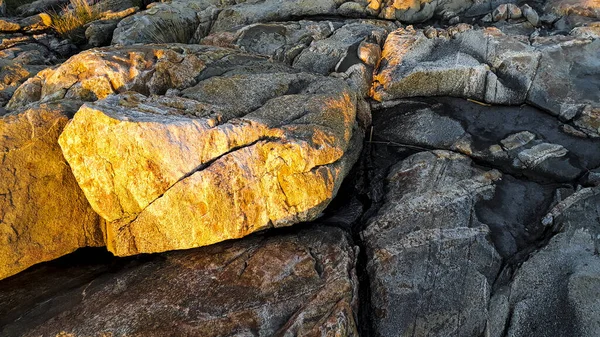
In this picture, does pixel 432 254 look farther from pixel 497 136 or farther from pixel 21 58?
pixel 21 58

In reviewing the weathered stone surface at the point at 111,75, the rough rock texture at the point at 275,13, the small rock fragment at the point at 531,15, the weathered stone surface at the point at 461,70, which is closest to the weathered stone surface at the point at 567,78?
the weathered stone surface at the point at 461,70

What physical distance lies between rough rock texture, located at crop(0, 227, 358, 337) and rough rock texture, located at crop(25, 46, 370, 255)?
0.40 metres

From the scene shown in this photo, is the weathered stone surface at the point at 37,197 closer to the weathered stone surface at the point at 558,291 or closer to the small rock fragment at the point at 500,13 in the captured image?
the weathered stone surface at the point at 558,291

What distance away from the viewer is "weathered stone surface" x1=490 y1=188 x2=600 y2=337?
5.00 m

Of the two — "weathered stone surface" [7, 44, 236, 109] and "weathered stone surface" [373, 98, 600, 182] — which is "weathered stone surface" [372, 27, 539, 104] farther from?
"weathered stone surface" [7, 44, 236, 109]

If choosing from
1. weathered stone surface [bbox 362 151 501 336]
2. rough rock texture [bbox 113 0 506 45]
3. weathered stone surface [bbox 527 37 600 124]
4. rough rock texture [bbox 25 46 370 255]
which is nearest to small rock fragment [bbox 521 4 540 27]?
rough rock texture [bbox 113 0 506 45]

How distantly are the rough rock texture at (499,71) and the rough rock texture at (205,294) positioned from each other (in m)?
4.67

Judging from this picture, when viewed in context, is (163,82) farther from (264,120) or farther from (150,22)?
(150,22)

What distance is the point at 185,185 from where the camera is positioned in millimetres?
6070

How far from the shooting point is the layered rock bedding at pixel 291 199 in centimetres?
539

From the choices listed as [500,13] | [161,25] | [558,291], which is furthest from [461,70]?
[161,25]

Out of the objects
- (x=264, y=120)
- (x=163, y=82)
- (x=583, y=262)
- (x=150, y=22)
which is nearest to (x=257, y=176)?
(x=264, y=120)

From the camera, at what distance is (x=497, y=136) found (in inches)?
328

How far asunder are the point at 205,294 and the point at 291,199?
1.93 meters
